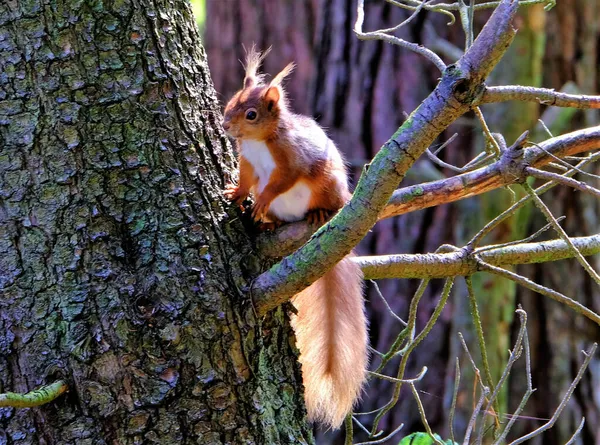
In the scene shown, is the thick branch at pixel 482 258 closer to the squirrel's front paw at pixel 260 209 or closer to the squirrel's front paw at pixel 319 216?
the squirrel's front paw at pixel 319 216

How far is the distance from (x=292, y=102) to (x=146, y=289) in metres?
2.66

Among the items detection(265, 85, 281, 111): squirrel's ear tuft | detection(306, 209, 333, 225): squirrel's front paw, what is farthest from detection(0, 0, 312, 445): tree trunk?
detection(265, 85, 281, 111): squirrel's ear tuft

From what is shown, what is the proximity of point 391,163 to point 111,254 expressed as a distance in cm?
55

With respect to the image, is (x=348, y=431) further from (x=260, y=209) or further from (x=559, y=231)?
(x=559, y=231)

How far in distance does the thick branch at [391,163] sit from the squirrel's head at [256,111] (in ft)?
2.44

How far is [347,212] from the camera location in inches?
53.2

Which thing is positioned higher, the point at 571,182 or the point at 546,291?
the point at 571,182

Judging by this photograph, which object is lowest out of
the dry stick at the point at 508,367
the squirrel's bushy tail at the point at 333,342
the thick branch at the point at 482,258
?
the squirrel's bushy tail at the point at 333,342

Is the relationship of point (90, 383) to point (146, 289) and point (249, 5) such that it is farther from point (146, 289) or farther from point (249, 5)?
point (249, 5)

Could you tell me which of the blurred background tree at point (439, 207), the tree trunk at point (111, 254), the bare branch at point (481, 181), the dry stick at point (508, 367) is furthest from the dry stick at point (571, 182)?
the blurred background tree at point (439, 207)

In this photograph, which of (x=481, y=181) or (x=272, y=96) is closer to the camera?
(x=481, y=181)

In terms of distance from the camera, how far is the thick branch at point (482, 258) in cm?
165

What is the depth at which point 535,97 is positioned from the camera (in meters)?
1.32

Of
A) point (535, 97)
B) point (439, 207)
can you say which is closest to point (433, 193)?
point (535, 97)
